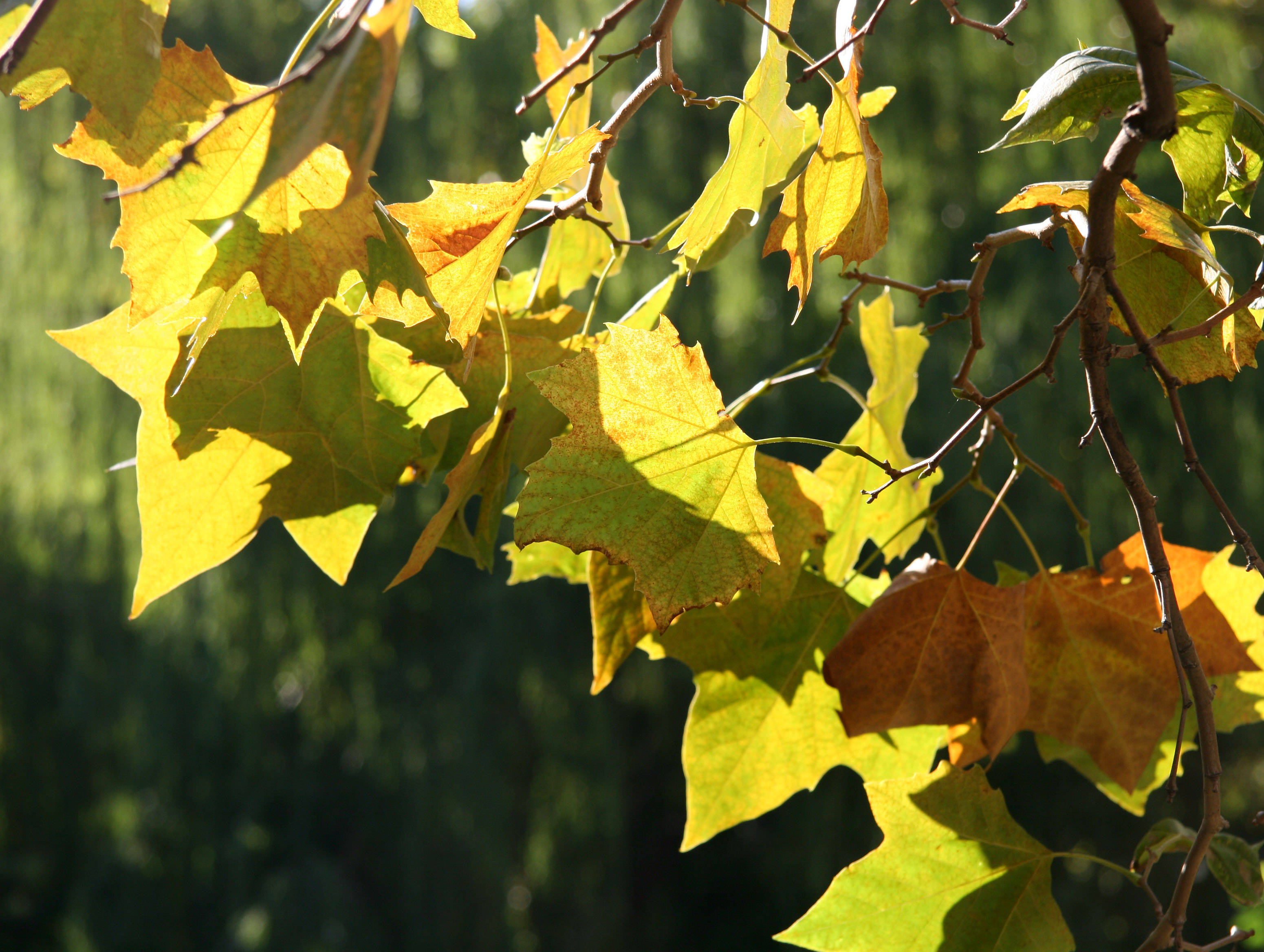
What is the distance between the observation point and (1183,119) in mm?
378

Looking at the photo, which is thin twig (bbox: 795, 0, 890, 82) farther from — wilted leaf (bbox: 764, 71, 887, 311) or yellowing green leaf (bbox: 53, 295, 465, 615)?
yellowing green leaf (bbox: 53, 295, 465, 615)

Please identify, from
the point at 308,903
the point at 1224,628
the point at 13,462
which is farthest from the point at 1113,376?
the point at 13,462

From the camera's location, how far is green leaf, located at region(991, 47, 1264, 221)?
0.35 metres

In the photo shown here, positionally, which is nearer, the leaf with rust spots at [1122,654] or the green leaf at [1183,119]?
the green leaf at [1183,119]

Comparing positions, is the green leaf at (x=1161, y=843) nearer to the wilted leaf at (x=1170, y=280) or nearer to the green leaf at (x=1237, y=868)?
the green leaf at (x=1237, y=868)

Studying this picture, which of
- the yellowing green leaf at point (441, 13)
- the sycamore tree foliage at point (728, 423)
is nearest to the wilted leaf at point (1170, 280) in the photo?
the sycamore tree foliage at point (728, 423)

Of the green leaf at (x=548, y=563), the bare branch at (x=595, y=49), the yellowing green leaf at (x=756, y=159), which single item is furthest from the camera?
the green leaf at (x=548, y=563)

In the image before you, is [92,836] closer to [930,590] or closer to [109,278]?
[109,278]

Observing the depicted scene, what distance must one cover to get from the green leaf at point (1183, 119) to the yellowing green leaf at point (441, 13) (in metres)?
0.22

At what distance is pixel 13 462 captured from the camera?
3295mm

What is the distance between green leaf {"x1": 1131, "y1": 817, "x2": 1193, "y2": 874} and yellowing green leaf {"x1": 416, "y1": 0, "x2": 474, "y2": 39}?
42cm

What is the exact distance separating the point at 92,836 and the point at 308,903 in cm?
112

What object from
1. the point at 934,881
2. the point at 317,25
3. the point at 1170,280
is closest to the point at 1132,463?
the point at 1170,280

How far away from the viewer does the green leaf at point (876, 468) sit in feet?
1.77
